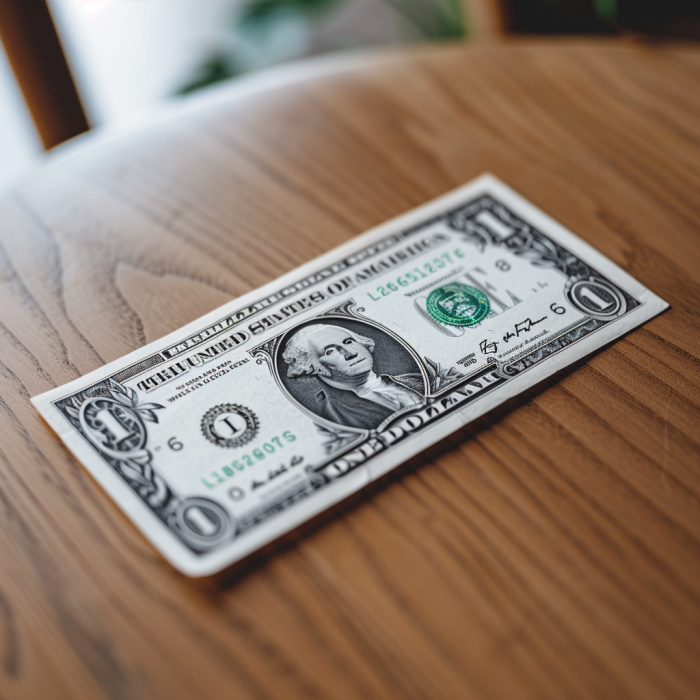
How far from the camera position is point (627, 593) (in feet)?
1.40

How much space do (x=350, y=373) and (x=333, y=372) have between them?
0.01 metres

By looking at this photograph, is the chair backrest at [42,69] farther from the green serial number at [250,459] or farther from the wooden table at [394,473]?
the green serial number at [250,459]

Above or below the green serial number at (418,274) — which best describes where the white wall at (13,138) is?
above

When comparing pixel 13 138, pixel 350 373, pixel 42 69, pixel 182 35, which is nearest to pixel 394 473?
pixel 350 373

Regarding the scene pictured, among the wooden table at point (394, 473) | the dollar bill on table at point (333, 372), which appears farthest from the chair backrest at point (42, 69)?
the dollar bill on table at point (333, 372)

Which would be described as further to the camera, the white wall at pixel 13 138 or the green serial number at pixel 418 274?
the white wall at pixel 13 138

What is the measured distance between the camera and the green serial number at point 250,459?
48 centimetres

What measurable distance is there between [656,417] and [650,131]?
1.18 feet

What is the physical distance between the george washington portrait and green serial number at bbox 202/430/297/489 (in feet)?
0.11

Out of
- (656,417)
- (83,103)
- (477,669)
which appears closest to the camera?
(477,669)

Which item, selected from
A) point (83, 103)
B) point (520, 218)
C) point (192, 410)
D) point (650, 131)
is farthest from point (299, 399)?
point (83, 103)

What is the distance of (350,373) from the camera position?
53cm

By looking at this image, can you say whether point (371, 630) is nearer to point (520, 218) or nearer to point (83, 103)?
point (520, 218)

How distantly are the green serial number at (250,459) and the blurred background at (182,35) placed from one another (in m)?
0.41
